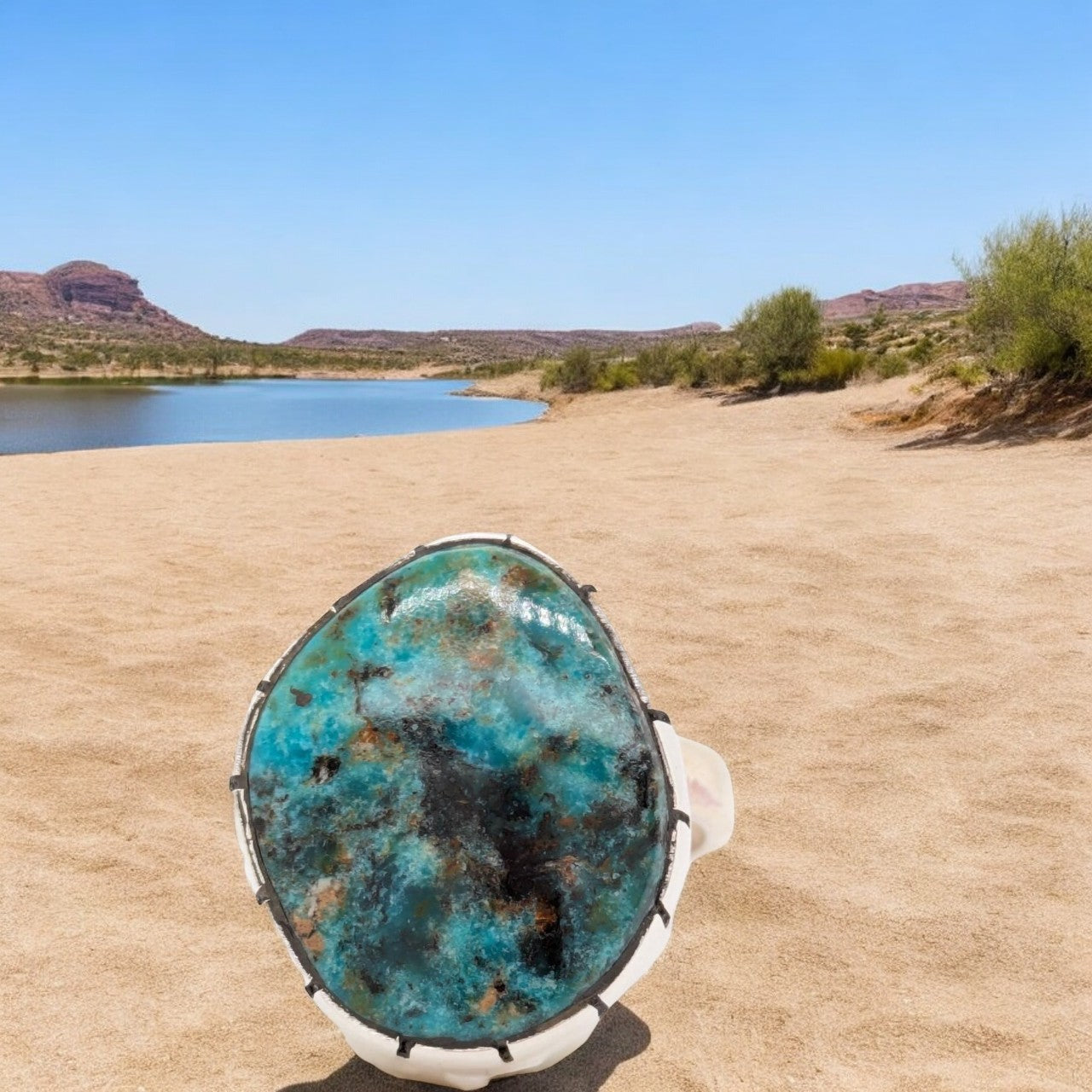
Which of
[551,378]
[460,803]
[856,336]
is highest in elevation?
[856,336]

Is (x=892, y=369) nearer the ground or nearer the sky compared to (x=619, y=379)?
nearer the ground

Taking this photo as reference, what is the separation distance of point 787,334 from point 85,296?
663ft

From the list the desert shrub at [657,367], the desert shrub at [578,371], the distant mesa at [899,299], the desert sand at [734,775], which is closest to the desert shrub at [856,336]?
the desert shrub at [657,367]

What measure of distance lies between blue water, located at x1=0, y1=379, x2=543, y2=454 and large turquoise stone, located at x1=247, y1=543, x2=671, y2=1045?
1632cm

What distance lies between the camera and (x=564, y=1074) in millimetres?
1950

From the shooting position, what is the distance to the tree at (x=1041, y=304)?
9.64 meters

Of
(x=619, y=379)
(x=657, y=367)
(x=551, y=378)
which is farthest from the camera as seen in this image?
(x=551, y=378)

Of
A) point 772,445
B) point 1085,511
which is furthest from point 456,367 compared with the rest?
point 1085,511

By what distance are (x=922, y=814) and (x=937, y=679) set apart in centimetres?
108

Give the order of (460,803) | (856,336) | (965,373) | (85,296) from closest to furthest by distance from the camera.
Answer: (460,803)
(965,373)
(856,336)
(85,296)

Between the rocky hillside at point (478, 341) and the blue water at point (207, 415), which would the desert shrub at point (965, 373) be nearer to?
the blue water at point (207, 415)

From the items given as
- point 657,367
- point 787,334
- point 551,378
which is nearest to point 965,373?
point 787,334

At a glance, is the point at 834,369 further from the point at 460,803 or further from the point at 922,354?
the point at 460,803

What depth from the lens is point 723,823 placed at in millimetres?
1984
